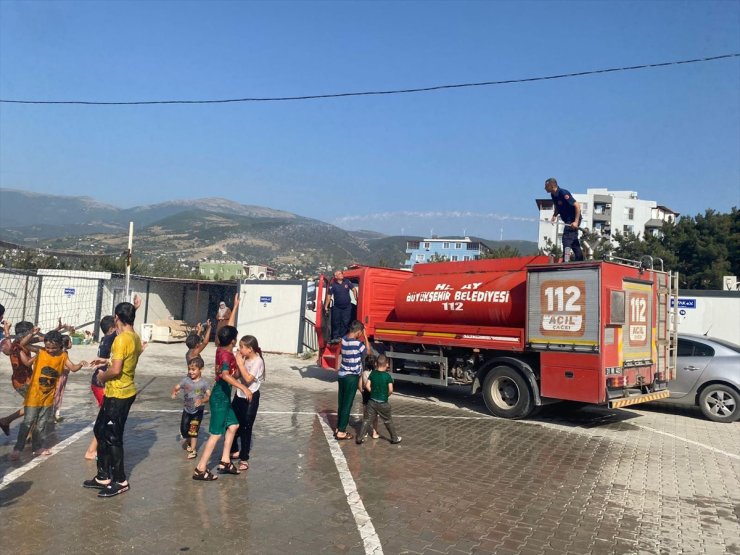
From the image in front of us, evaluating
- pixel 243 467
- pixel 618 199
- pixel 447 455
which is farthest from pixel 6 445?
pixel 618 199

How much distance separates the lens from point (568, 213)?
10.2 meters

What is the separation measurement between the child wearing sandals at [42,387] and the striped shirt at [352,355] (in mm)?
3318

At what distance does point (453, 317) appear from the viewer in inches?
451

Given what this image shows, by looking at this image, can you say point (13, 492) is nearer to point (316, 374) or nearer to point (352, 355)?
point (352, 355)

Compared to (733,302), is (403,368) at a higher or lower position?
lower

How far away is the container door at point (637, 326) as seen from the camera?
9.48 meters

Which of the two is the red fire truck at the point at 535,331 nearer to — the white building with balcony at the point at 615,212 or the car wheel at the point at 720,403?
the car wheel at the point at 720,403

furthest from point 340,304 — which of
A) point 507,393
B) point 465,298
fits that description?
point 507,393

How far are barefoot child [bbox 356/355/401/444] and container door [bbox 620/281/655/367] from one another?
392 centimetres

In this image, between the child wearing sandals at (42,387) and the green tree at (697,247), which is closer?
the child wearing sandals at (42,387)

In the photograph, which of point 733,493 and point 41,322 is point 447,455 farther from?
point 41,322

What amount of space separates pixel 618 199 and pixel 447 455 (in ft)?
320

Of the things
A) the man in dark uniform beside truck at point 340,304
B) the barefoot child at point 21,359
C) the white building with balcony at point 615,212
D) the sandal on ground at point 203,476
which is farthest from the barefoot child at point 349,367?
the white building with balcony at point 615,212

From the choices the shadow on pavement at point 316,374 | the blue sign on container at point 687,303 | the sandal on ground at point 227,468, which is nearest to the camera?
the sandal on ground at point 227,468
